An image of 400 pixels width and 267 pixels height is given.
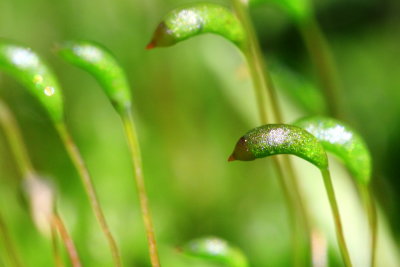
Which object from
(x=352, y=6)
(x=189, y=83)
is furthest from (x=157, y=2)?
(x=352, y=6)

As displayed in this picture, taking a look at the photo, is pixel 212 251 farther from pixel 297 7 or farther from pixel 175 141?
pixel 175 141

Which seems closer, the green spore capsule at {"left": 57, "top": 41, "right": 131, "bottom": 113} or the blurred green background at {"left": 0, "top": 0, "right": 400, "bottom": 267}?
the green spore capsule at {"left": 57, "top": 41, "right": 131, "bottom": 113}

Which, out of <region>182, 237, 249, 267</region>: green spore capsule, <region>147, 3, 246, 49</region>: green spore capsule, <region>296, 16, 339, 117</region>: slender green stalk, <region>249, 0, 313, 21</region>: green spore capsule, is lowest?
<region>182, 237, 249, 267</region>: green spore capsule

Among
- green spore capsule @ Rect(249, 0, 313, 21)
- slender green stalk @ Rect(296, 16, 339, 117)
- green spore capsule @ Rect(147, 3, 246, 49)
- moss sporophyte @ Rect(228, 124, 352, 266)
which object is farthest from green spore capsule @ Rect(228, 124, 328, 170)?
slender green stalk @ Rect(296, 16, 339, 117)

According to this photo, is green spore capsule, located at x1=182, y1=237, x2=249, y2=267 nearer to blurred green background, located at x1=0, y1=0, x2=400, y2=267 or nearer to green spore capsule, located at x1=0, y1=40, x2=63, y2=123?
green spore capsule, located at x1=0, y1=40, x2=63, y2=123

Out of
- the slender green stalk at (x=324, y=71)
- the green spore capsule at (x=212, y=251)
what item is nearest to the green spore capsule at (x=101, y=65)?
the green spore capsule at (x=212, y=251)

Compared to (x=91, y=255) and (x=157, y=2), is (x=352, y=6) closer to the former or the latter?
(x=157, y=2)

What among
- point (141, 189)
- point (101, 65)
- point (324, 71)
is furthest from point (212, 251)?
point (324, 71)
